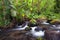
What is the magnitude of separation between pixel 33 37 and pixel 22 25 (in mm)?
2200

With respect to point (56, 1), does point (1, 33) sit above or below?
below

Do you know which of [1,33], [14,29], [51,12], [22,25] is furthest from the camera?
[51,12]

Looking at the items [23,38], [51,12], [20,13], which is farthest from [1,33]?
[51,12]

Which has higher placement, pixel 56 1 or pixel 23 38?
pixel 56 1

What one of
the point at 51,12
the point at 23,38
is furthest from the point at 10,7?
the point at 51,12

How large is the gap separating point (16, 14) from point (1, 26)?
1.41 m

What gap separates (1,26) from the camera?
957 cm

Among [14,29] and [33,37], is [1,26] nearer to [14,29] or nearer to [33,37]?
[14,29]

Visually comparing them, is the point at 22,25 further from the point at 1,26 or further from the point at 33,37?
the point at 33,37

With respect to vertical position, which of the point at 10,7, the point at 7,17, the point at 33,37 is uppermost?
the point at 10,7

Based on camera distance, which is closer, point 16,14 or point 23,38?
point 23,38

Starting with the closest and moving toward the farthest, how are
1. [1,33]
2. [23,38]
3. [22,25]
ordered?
[23,38]
[1,33]
[22,25]

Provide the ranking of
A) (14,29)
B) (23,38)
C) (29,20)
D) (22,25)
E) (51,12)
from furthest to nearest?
1. (51,12)
2. (29,20)
3. (22,25)
4. (14,29)
5. (23,38)

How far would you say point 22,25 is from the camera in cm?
1016
